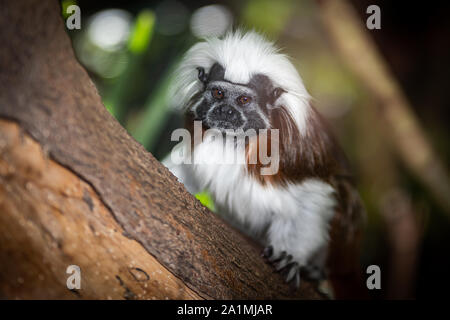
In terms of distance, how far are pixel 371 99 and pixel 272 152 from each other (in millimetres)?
1808

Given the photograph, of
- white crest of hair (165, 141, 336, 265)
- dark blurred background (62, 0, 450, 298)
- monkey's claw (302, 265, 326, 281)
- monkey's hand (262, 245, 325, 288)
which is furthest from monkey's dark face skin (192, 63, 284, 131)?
dark blurred background (62, 0, 450, 298)

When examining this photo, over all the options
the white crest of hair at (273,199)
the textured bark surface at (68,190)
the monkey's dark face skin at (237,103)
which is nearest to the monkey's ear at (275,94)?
the monkey's dark face skin at (237,103)

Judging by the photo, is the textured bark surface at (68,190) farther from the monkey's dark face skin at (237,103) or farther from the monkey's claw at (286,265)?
the monkey's claw at (286,265)

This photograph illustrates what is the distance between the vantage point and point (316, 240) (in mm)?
1640

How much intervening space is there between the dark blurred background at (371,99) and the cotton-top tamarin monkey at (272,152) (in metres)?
1.00

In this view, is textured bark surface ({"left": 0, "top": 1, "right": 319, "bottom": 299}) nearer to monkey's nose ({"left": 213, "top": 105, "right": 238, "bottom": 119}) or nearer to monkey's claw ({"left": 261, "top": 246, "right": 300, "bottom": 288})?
monkey's nose ({"left": 213, "top": 105, "right": 238, "bottom": 119})

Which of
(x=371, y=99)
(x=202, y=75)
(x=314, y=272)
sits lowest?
(x=314, y=272)

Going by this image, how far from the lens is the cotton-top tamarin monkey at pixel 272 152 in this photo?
140cm

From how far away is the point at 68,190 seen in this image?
84 centimetres

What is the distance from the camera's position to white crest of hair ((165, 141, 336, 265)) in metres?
1.53

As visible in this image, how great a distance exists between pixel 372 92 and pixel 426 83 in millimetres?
1147

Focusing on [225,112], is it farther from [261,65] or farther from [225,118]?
[261,65]

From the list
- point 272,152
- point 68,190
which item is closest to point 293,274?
point 272,152
